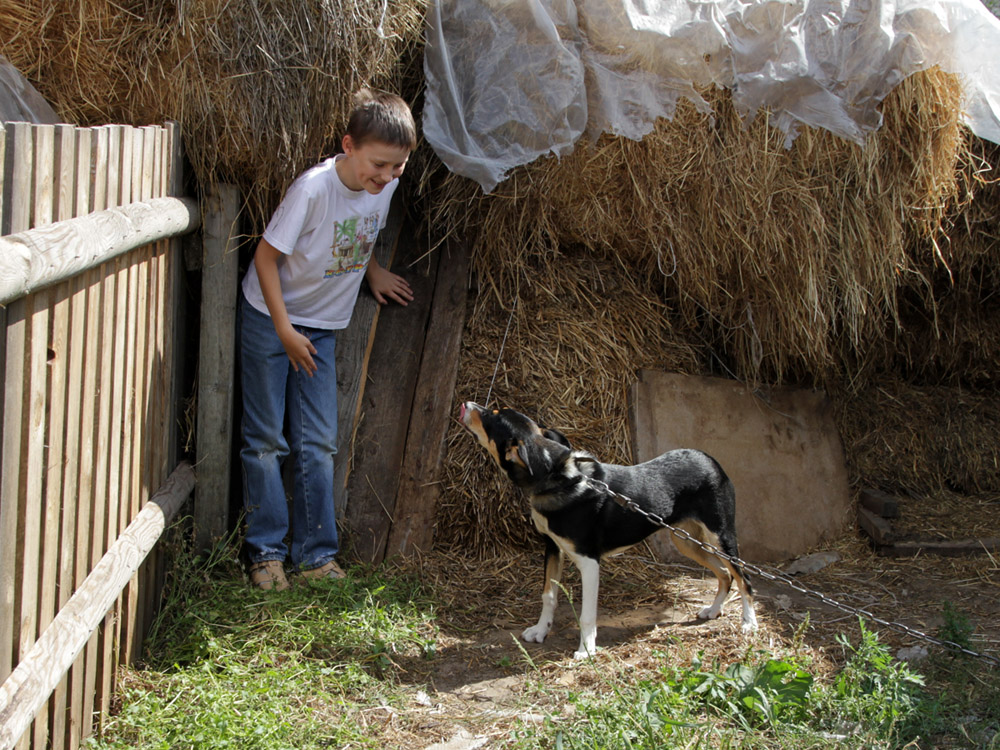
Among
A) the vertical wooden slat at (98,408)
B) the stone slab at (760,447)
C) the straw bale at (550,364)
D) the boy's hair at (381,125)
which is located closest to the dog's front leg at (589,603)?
the straw bale at (550,364)

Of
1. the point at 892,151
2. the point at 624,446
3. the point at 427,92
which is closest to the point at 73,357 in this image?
the point at 427,92

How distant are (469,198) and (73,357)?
2.56m

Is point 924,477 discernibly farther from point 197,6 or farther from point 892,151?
point 197,6

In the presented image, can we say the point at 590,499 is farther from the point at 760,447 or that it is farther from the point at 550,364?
the point at 760,447

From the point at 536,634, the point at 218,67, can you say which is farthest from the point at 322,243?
the point at 536,634

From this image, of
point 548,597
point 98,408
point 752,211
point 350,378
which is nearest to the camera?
point 98,408

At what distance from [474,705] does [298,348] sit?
1736 millimetres

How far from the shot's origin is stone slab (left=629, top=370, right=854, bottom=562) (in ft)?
17.4

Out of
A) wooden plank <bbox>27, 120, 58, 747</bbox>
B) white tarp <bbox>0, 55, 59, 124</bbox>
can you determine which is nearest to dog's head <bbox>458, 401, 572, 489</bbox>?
wooden plank <bbox>27, 120, 58, 747</bbox>

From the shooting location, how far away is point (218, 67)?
3977 millimetres

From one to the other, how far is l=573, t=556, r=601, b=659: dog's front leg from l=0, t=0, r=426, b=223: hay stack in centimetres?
229

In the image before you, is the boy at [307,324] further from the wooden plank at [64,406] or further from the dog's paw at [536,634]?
the wooden plank at [64,406]

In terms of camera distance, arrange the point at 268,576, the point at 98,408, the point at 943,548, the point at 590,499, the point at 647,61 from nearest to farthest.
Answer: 1. the point at 98,408
2. the point at 590,499
3. the point at 268,576
4. the point at 647,61
5. the point at 943,548

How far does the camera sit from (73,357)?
2.73 meters
